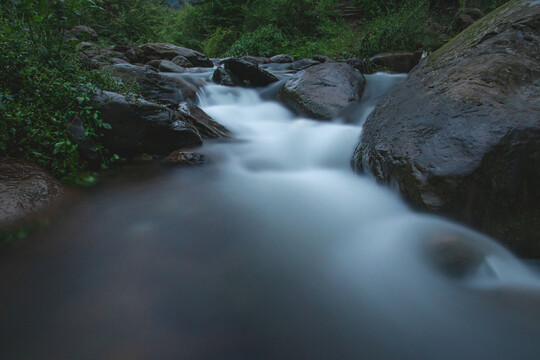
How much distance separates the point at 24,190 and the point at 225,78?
18.0 feet

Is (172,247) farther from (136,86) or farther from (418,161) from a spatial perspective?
(136,86)

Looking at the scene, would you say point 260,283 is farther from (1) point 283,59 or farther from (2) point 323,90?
(1) point 283,59

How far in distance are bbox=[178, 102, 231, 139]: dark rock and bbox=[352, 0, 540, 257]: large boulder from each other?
2398 mm

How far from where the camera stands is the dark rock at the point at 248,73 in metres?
6.93

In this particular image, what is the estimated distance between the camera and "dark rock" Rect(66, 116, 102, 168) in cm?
298

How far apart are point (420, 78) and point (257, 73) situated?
181 inches

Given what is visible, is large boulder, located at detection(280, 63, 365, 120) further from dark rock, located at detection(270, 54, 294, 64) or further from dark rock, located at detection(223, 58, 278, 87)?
dark rock, located at detection(270, 54, 294, 64)

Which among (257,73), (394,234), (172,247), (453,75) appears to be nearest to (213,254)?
(172,247)

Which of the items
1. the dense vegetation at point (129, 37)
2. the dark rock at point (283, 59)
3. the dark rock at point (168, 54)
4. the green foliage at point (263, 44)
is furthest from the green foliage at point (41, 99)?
the green foliage at point (263, 44)

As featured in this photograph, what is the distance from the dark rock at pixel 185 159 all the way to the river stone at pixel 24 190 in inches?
46.6

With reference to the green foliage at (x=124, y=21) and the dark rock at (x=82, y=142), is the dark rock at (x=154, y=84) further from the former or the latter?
the green foliage at (x=124, y=21)

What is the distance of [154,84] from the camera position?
495 cm

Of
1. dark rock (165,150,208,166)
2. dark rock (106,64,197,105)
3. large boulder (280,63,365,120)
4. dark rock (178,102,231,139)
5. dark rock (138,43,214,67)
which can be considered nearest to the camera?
dark rock (165,150,208,166)

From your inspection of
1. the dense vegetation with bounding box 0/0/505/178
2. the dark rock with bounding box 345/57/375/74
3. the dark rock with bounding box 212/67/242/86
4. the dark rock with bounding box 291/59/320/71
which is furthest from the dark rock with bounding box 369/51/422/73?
the dark rock with bounding box 212/67/242/86
